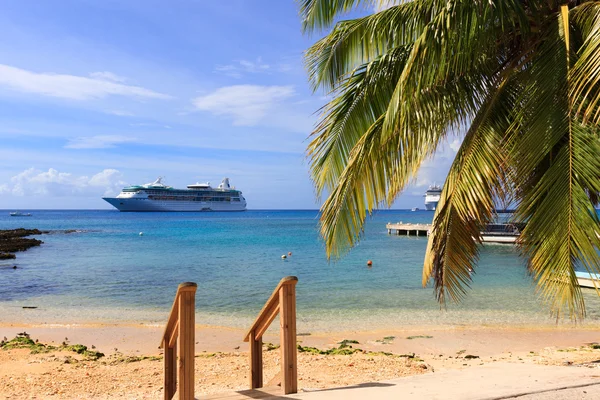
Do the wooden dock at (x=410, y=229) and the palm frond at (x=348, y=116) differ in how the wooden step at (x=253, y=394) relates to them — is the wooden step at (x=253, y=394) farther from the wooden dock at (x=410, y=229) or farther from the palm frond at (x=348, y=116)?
the wooden dock at (x=410, y=229)

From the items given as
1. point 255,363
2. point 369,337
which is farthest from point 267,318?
point 369,337

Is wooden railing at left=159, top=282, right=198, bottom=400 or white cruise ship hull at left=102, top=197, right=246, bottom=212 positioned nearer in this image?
wooden railing at left=159, top=282, right=198, bottom=400

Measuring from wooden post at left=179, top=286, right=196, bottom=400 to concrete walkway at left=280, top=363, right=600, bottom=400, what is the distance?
2.47 ft

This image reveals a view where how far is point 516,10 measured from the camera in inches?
147

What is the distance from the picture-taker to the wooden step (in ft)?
12.8

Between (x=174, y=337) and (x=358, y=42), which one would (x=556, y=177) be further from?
(x=174, y=337)

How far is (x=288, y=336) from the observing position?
151 inches

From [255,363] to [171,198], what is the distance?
95.3 meters

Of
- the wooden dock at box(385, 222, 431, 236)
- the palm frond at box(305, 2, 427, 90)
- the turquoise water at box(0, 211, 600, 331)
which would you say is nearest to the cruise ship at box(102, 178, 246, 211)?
the wooden dock at box(385, 222, 431, 236)

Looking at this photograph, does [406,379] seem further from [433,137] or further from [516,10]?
[516,10]

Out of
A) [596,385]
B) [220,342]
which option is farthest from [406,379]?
[220,342]

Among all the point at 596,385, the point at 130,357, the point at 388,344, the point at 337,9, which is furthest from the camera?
the point at 388,344

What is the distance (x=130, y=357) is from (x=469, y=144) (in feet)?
20.9

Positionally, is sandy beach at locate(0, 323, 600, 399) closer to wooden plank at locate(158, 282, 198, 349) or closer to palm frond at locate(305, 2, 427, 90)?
wooden plank at locate(158, 282, 198, 349)
